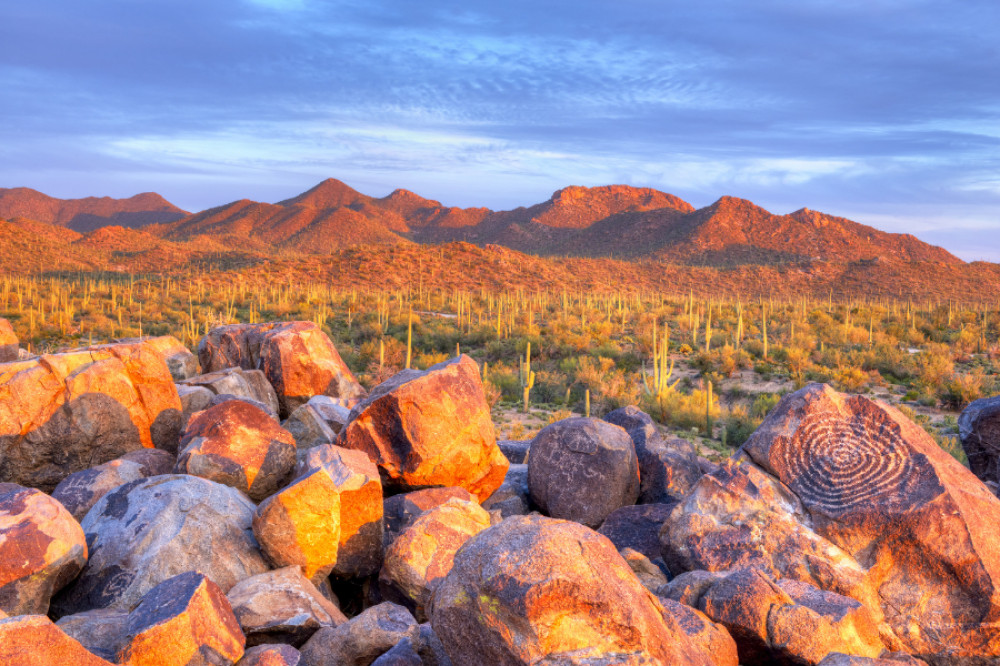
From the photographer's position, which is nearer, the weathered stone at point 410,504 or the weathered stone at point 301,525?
the weathered stone at point 301,525

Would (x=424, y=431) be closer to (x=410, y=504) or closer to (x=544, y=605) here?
(x=410, y=504)

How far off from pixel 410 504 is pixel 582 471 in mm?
2008

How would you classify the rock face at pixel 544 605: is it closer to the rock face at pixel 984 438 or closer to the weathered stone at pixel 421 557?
the weathered stone at pixel 421 557

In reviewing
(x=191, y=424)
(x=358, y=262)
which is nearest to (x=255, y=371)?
(x=191, y=424)

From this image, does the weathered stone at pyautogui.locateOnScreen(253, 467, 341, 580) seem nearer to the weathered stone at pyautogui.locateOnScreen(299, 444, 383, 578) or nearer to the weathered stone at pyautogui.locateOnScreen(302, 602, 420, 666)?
the weathered stone at pyautogui.locateOnScreen(299, 444, 383, 578)

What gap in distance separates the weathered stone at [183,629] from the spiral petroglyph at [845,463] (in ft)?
14.3

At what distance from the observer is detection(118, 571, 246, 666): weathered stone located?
374 cm

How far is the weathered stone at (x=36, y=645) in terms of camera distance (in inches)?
125

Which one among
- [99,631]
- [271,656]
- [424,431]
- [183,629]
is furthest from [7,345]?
[271,656]

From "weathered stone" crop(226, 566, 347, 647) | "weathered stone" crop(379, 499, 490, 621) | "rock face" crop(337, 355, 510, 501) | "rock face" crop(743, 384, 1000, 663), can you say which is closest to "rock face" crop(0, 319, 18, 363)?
"rock face" crop(337, 355, 510, 501)

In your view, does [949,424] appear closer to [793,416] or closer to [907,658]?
[793,416]

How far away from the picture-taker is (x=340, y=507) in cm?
573

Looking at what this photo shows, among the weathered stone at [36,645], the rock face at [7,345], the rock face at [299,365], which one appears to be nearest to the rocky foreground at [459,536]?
the weathered stone at [36,645]

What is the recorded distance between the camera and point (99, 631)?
4211mm
